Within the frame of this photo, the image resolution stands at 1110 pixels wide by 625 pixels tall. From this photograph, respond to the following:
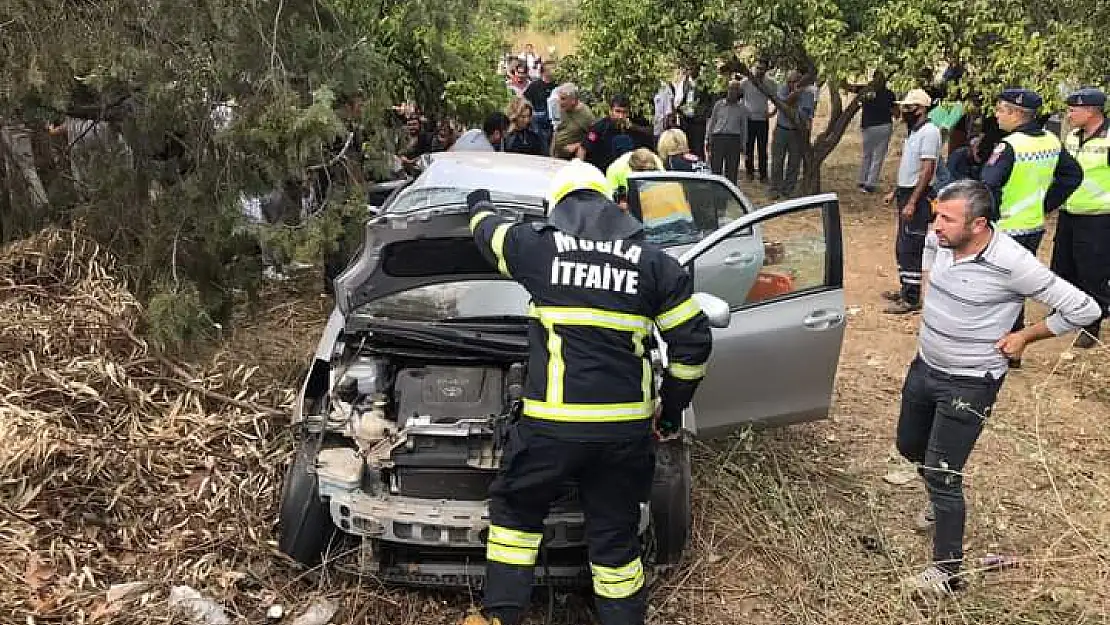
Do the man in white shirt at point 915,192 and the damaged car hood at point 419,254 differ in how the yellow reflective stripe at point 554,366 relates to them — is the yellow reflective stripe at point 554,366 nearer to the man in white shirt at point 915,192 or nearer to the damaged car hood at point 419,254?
the damaged car hood at point 419,254

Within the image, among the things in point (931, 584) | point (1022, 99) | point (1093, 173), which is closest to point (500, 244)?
point (931, 584)

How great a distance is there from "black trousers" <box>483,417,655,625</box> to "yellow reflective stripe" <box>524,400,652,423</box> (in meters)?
0.06

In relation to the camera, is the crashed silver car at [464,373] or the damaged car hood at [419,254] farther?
the damaged car hood at [419,254]

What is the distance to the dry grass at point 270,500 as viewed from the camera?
141 inches

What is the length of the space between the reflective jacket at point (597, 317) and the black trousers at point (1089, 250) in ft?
13.4

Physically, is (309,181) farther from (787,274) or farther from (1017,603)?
(1017,603)

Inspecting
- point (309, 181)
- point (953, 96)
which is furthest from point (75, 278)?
point (953, 96)

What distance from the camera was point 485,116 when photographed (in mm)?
8102

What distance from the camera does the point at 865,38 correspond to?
28.8ft

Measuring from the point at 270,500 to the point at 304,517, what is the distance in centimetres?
64

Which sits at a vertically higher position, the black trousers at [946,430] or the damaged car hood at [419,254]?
the damaged car hood at [419,254]

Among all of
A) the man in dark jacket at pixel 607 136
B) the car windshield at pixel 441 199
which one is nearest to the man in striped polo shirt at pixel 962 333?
the car windshield at pixel 441 199

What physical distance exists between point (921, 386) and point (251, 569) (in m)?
2.76

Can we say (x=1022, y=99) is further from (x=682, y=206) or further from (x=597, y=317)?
(x=597, y=317)
